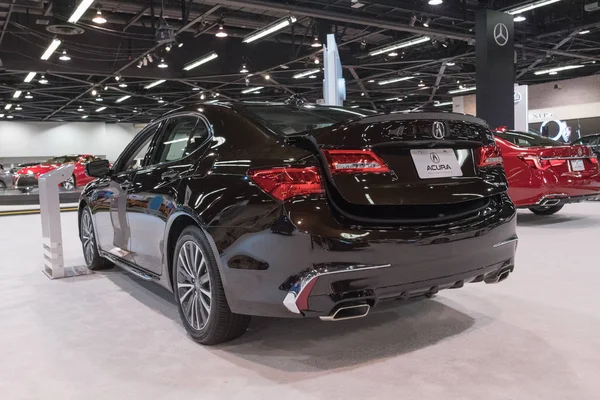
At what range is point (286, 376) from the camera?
224 cm

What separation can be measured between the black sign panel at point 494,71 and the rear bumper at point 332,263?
9.16m

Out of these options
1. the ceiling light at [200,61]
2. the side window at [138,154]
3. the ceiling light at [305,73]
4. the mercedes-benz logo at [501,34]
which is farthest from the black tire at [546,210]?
the ceiling light at [305,73]

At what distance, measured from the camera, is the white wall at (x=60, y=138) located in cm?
3653

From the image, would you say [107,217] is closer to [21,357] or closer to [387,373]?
[21,357]

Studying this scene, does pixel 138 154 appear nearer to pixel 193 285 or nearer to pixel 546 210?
pixel 193 285

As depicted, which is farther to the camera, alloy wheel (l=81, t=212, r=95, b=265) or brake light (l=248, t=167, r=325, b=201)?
alloy wheel (l=81, t=212, r=95, b=265)

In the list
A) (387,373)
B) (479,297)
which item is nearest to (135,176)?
(387,373)

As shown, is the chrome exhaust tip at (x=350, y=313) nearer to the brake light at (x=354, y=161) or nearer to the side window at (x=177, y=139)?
the brake light at (x=354, y=161)

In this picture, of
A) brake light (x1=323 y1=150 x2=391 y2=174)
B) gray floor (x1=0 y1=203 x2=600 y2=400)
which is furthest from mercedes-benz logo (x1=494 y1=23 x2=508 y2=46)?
brake light (x1=323 y1=150 x2=391 y2=174)

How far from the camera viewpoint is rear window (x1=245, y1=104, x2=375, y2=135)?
2.56 m

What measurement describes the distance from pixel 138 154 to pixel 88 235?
1.15 meters

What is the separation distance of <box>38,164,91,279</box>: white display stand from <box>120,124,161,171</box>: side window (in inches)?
30.4

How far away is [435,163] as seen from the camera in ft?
7.70

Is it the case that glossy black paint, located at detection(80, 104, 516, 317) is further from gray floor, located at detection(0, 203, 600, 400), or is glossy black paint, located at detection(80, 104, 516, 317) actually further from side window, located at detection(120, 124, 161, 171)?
side window, located at detection(120, 124, 161, 171)
